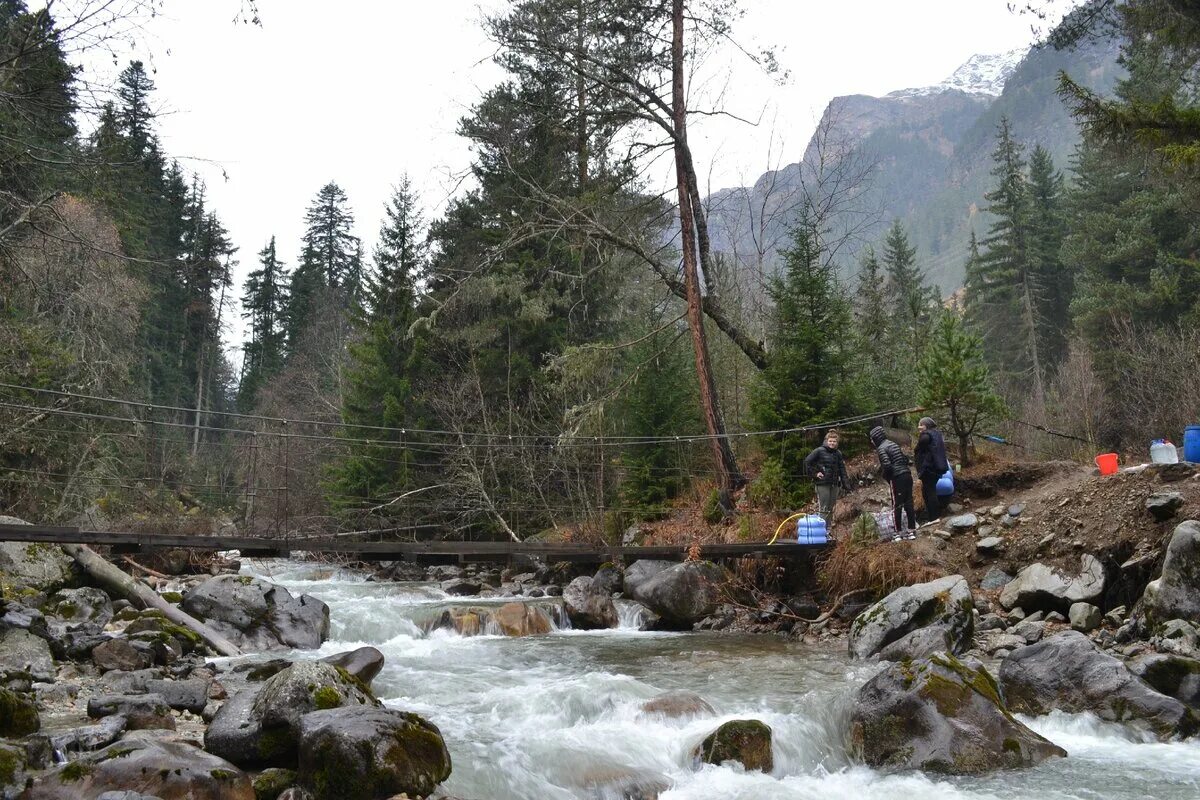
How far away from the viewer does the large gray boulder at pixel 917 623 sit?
8531 millimetres

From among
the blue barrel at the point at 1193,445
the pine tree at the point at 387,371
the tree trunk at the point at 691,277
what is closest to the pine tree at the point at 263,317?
the pine tree at the point at 387,371

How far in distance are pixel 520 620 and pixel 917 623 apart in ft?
18.9

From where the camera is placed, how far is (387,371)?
2412cm

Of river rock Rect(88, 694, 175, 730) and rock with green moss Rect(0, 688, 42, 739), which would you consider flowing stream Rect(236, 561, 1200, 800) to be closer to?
river rock Rect(88, 694, 175, 730)

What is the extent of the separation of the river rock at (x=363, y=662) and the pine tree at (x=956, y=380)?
30.0 feet

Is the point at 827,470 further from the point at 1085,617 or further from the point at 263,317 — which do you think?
the point at 263,317


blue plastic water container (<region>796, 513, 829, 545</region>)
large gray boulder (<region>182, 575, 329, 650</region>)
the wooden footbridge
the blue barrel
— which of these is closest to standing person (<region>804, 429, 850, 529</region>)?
blue plastic water container (<region>796, 513, 829, 545</region>)

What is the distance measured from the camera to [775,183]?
22.3 metres

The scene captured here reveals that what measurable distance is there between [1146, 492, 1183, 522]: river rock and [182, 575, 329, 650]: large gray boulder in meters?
10.2

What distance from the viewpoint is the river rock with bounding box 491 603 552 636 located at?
39.8 feet

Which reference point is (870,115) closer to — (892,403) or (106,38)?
(892,403)

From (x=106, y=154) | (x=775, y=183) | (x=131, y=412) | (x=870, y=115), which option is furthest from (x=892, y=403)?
(x=870, y=115)

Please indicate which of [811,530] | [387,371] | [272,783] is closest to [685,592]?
[811,530]

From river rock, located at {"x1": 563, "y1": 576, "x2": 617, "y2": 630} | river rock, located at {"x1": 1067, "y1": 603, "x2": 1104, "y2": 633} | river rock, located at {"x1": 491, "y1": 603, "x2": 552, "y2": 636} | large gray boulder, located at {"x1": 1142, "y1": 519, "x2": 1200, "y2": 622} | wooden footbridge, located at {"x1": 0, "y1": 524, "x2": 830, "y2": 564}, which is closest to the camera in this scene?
large gray boulder, located at {"x1": 1142, "y1": 519, "x2": 1200, "y2": 622}
